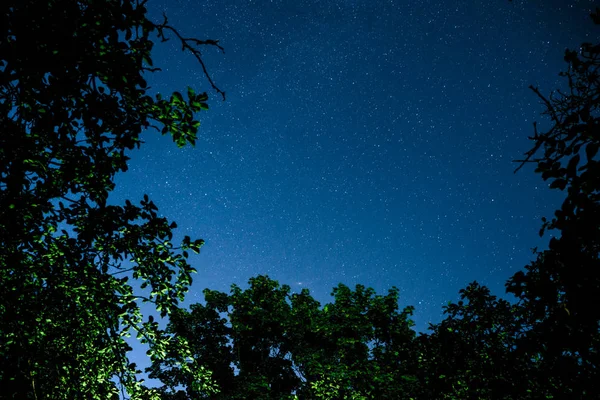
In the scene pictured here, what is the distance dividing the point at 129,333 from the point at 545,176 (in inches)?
301

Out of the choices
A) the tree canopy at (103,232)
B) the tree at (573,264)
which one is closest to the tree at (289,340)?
Result: the tree canopy at (103,232)

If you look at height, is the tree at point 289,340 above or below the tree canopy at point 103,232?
above

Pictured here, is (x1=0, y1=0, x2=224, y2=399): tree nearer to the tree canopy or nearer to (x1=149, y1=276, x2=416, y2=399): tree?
the tree canopy

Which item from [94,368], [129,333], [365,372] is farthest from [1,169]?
[365,372]

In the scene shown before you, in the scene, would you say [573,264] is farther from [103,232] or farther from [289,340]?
[289,340]

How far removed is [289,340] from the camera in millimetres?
28484

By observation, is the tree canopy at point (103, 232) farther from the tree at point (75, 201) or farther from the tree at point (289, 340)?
the tree at point (289, 340)

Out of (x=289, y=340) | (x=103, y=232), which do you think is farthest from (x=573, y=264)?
(x=289, y=340)

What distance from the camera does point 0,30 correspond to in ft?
12.3

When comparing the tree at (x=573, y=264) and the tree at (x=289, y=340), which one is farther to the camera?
the tree at (x=289, y=340)

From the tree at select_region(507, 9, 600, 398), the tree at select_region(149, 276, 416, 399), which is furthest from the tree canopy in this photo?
the tree at select_region(149, 276, 416, 399)

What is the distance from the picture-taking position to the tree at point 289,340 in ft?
82.7

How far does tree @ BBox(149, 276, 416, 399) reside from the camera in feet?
82.7

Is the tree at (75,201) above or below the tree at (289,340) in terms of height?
below
